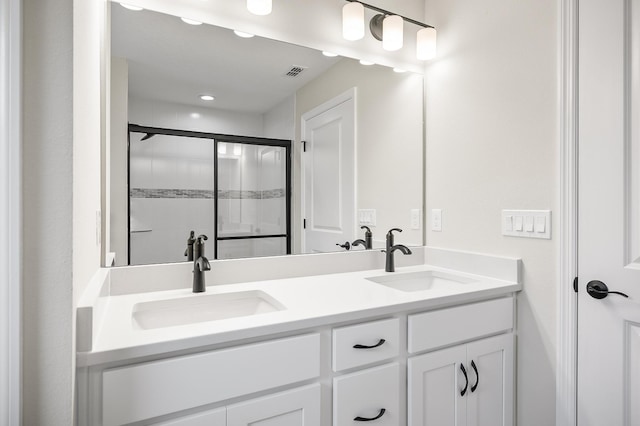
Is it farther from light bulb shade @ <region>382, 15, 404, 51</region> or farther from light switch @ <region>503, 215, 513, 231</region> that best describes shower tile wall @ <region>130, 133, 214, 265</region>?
light switch @ <region>503, 215, 513, 231</region>

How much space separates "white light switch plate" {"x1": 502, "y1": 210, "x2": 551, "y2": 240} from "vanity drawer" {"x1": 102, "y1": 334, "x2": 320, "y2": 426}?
1030mm

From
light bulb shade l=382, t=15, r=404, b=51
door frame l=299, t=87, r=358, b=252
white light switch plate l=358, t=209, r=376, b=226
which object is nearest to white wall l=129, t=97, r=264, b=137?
door frame l=299, t=87, r=358, b=252

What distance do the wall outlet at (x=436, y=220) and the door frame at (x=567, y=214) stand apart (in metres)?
0.61

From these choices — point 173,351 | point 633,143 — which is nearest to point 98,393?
point 173,351

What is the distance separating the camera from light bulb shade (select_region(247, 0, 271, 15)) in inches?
59.4

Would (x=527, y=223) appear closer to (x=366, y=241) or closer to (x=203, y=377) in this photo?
(x=366, y=241)

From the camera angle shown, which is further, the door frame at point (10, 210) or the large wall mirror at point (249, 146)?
the large wall mirror at point (249, 146)

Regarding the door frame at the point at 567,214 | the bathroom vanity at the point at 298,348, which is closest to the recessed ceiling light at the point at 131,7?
the bathroom vanity at the point at 298,348

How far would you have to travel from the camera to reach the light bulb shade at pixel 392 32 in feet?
6.00

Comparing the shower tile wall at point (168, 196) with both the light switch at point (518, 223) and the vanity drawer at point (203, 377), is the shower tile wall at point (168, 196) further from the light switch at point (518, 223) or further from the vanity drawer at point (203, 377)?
the light switch at point (518, 223)

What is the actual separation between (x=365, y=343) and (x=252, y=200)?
787 mm

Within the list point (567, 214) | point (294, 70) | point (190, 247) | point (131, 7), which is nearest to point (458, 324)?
point (567, 214)

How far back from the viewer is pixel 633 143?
3.97 ft

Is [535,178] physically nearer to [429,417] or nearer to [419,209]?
[419,209]
